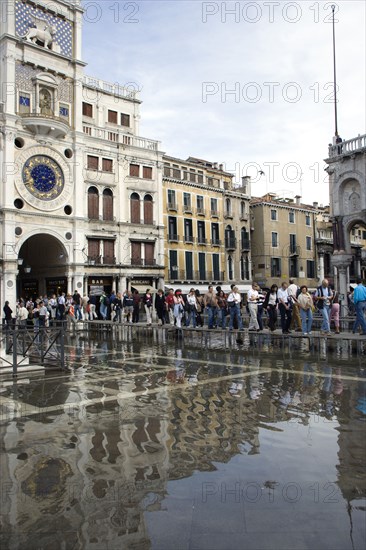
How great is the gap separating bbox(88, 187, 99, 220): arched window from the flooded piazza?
28.8 meters

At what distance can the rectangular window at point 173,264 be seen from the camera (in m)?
44.9

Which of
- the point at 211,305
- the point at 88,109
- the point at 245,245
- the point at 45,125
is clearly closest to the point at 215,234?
the point at 245,245

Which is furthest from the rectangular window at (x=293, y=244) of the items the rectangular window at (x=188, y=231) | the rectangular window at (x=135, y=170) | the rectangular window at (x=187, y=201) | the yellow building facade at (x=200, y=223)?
the rectangular window at (x=135, y=170)

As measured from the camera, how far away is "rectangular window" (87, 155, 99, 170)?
125 feet

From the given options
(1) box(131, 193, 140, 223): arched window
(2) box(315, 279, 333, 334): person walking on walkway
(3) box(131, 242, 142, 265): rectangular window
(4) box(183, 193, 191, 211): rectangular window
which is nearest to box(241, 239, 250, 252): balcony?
(4) box(183, 193, 191, 211): rectangular window

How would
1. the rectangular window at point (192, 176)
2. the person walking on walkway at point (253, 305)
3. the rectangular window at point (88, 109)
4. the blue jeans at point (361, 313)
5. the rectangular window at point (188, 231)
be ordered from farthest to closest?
the rectangular window at point (192, 176) < the rectangular window at point (188, 231) < the rectangular window at point (88, 109) < the person walking on walkway at point (253, 305) < the blue jeans at point (361, 313)

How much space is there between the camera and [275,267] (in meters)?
55.1

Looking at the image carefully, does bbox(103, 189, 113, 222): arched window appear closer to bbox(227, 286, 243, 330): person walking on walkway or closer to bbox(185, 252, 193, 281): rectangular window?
bbox(185, 252, 193, 281): rectangular window

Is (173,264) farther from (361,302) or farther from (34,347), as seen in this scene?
(34,347)

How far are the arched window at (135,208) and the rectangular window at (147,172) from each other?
1.92 metres

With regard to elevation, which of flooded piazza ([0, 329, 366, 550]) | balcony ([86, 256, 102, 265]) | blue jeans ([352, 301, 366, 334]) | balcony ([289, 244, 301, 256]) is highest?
balcony ([289, 244, 301, 256])

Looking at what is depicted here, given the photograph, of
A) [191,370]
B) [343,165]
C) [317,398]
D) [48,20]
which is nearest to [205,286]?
[343,165]

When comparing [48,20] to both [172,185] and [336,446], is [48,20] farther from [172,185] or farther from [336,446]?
[336,446]

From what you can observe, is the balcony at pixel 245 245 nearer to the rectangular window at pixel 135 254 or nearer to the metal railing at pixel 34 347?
the rectangular window at pixel 135 254
